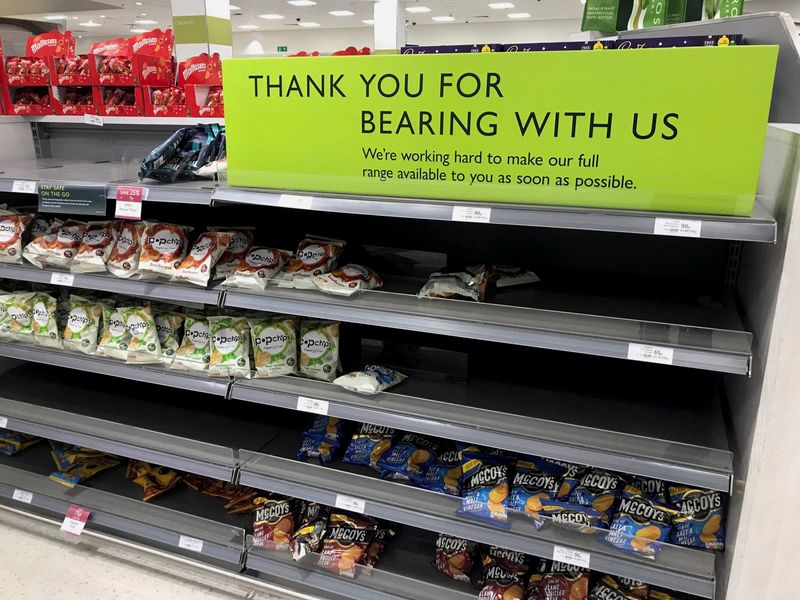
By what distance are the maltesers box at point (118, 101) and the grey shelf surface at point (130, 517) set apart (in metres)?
1.60

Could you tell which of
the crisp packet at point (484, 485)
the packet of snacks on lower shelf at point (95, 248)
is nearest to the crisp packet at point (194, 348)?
the packet of snacks on lower shelf at point (95, 248)

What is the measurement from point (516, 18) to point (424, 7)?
335 centimetres

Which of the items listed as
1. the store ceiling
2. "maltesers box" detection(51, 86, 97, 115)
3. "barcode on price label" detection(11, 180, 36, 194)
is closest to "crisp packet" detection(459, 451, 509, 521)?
"barcode on price label" detection(11, 180, 36, 194)

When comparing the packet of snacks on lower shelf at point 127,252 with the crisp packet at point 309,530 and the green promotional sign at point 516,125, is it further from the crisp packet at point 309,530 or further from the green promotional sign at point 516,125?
the crisp packet at point 309,530

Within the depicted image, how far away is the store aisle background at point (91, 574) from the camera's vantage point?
2076mm

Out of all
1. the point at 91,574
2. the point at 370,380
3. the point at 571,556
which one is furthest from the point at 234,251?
the point at 571,556

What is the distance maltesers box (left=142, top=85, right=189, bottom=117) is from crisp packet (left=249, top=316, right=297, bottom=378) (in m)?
1.29

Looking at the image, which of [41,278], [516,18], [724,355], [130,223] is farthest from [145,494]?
[516,18]

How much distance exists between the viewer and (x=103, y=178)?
2.02m

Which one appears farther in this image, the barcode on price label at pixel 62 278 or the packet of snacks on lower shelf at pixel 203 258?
the barcode on price label at pixel 62 278

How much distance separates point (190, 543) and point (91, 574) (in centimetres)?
42

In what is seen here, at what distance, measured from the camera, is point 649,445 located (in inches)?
58.3

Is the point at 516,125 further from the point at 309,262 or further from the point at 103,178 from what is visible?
the point at 103,178

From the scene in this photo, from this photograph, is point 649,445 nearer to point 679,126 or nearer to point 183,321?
point 679,126
